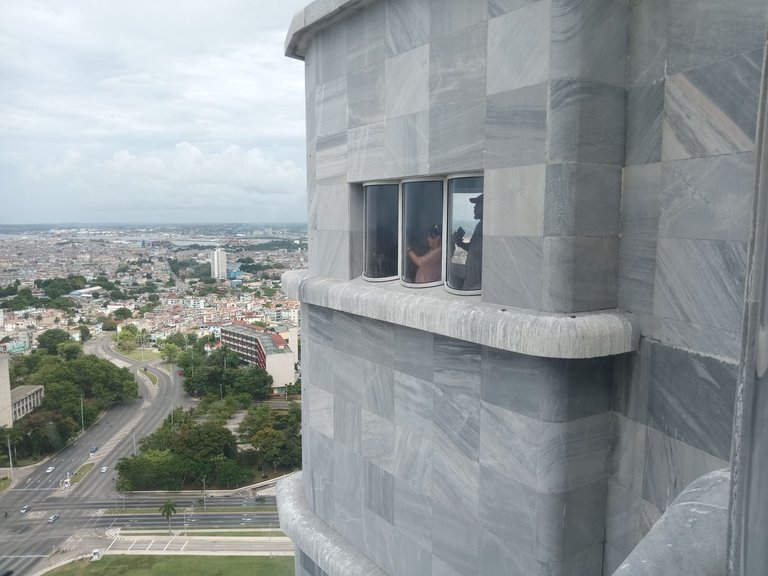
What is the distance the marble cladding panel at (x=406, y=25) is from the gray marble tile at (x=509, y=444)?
12.4 feet

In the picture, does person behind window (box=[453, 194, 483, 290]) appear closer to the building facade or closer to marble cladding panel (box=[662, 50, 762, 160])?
the building facade

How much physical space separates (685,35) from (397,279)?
3.84m

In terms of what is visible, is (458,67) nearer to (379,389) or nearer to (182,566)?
(379,389)

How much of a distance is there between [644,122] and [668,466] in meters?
2.82

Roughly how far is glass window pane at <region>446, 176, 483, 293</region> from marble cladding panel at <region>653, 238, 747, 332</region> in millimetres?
1683

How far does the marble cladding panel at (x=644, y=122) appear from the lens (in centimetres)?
483

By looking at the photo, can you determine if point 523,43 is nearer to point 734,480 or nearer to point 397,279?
point 397,279

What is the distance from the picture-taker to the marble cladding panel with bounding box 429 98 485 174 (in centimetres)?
561

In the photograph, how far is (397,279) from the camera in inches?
283

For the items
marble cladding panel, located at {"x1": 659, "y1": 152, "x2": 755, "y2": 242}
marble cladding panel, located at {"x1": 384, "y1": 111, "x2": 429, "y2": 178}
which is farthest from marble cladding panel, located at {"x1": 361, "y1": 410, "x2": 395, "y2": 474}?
marble cladding panel, located at {"x1": 659, "y1": 152, "x2": 755, "y2": 242}

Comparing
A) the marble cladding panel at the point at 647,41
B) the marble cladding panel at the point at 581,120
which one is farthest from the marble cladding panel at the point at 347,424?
the marble cladding panel at the point at 647,41

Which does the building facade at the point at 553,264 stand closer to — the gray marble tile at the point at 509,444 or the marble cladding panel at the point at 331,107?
the gray marble tile at the point at 509,444

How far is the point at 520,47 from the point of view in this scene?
504 centimetres

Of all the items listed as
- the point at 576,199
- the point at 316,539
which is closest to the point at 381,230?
the point at 576,199
